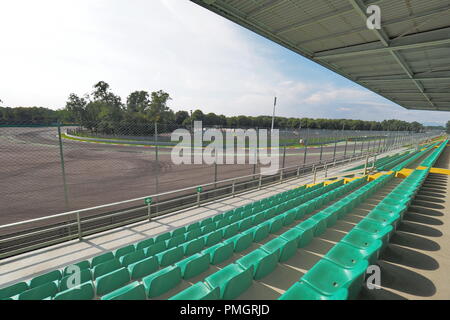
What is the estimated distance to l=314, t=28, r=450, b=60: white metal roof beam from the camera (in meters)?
6.76

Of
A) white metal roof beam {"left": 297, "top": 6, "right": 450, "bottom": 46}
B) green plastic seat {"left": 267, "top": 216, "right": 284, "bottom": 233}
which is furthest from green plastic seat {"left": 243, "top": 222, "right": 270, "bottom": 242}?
white metal roof beam {"left": 297, "top": 6, "right": 450, "bottom": 46}

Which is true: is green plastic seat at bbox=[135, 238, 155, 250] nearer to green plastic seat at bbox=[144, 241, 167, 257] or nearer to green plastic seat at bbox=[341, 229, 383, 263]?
green plastic seat at bbox=[144, 241, 167, 257]

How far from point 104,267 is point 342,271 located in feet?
12.3

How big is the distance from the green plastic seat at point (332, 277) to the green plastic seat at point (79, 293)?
2.85 m

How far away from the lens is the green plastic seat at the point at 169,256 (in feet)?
11.3

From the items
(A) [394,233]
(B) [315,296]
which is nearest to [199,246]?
(B) [315,296]

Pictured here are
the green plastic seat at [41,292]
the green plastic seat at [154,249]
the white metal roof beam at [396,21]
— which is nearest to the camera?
the green plastic seat at [41,292]

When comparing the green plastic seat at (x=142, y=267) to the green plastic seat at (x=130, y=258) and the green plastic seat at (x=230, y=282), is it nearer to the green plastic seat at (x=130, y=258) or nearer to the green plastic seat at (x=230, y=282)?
the green plastic seat at (x=130, y=258)

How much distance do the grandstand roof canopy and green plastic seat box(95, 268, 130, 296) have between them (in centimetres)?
703

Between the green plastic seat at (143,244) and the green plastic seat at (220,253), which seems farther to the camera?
the green plastic seat at (143,244)

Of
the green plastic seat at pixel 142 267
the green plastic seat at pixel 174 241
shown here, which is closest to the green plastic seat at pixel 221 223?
the green plastic seat at pixel 174 241

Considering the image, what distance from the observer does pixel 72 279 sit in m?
2.93

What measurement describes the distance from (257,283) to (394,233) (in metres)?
3.49
